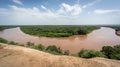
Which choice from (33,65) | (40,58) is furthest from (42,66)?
(40,58)

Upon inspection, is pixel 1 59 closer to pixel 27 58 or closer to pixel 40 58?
pixel 27 58

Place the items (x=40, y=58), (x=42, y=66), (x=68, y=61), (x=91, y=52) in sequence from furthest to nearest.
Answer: (x=91, y=52), (x=40, y=58), (x=68, y=61), (x=42, y=66)

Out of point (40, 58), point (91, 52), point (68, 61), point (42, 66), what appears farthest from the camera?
point (91, 52)

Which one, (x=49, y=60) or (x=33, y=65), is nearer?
(x=33, y=65)

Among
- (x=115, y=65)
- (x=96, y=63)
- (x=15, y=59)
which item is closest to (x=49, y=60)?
(x=15, y=59)

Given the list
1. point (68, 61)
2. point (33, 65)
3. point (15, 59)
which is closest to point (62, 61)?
point (68, 61)

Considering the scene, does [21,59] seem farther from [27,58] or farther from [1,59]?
[1,59]

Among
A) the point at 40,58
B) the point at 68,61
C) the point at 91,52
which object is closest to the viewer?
the point at 68,61

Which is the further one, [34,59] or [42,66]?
[34,59]
